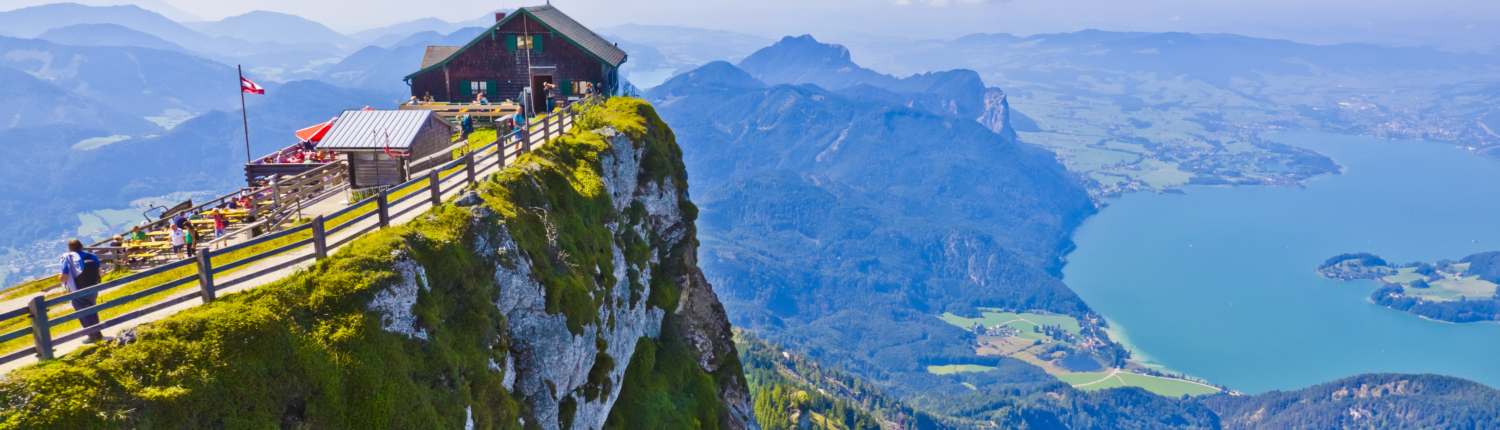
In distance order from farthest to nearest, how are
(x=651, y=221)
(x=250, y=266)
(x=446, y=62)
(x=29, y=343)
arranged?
(x=446, y=62)
(x=651, y=221)
(x=250, y=266)
(x=29, y=343)

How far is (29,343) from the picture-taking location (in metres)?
13.7

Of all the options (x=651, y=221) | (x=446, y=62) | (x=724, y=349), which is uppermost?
(x=446, y=62)

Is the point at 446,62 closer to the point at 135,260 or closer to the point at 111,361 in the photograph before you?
the point at 135,260

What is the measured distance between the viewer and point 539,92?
5150cm

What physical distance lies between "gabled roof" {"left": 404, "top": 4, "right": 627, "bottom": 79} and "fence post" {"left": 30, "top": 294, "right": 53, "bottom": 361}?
38.3 meters

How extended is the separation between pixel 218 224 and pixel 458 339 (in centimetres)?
1227

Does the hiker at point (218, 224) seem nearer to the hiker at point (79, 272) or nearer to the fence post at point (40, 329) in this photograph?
the hiker at point (79, 272)

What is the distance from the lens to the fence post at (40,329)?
1156 cm

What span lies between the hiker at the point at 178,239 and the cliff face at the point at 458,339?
→ 332 inches

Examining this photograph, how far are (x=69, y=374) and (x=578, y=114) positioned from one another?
28.7 metres

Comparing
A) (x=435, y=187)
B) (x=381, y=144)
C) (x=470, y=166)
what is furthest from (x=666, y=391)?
(x=381, y=144)

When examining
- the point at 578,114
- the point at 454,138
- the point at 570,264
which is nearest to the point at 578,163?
the point at 570,264

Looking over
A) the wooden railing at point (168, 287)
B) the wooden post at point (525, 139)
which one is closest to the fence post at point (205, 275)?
the wooden railing at point (168, 287)

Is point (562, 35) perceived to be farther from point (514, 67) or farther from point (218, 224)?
point (218, 224)
